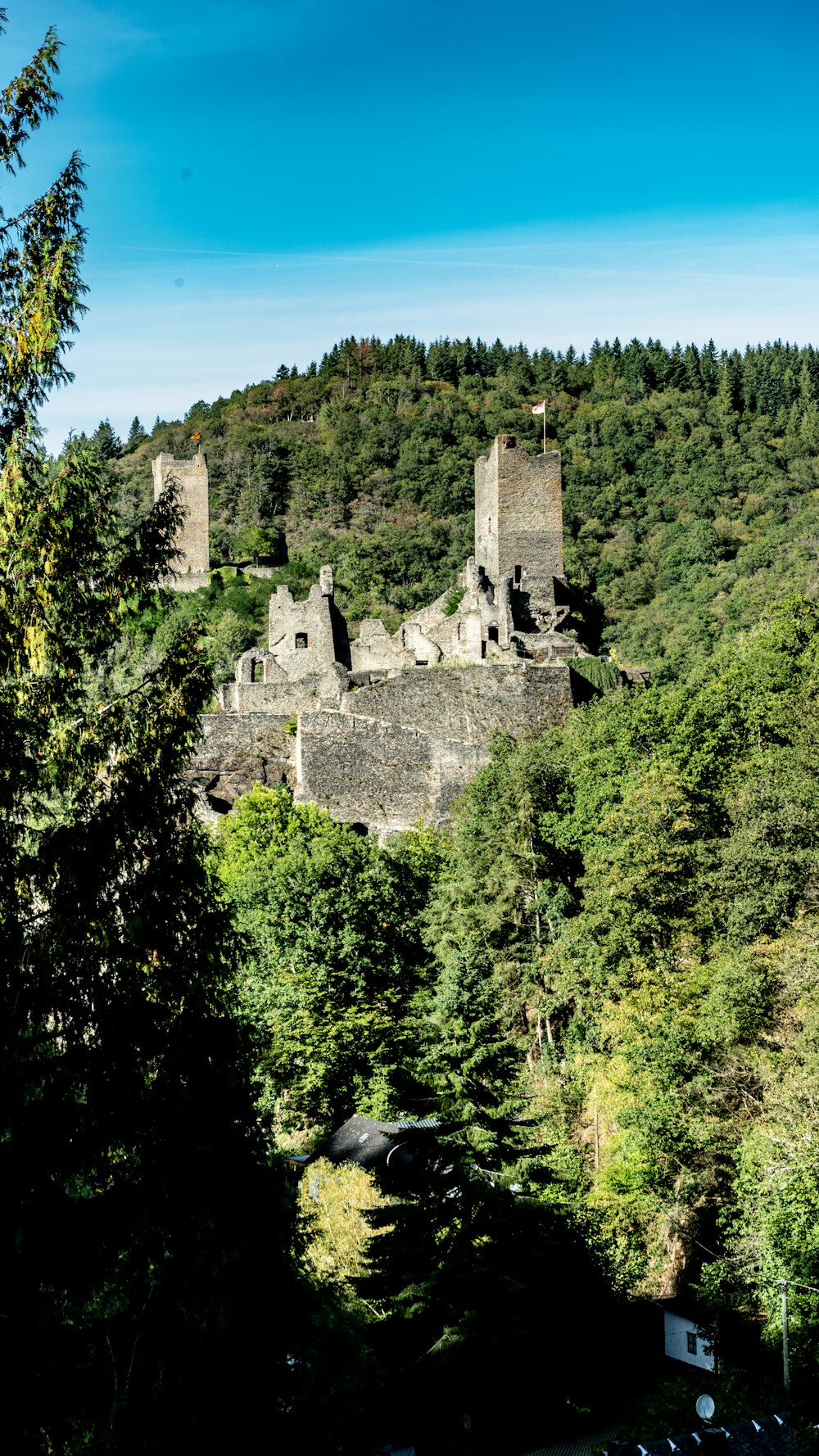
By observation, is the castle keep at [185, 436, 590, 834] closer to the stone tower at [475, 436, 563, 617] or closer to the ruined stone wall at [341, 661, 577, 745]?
the ruined stone wall at [341, 661, 577, 745]

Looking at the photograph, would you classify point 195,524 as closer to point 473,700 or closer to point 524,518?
point 524,518

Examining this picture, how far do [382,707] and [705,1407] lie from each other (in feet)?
69.9

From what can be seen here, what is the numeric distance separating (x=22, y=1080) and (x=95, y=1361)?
6.82 feet

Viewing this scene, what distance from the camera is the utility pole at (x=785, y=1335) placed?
61.4 feet

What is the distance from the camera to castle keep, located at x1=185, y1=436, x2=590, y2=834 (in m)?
36.6

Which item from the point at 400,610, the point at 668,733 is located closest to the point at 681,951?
the point at 668,733

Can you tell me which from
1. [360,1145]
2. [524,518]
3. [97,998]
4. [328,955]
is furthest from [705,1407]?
[524,518]

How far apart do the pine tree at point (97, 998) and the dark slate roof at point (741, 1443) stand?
8005mm

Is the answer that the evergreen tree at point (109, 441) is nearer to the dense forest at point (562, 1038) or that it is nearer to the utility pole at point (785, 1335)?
the dense forest at point (562, 1038)

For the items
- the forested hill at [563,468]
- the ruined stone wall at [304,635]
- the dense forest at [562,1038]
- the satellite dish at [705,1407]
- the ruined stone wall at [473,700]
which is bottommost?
the satellite dish at [705,1407]

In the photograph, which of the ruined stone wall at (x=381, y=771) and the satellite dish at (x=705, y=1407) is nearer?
the satellite dish at (x=705, y=1407)

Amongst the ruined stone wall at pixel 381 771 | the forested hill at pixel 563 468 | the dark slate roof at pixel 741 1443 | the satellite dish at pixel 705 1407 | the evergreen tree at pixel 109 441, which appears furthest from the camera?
the evergreen tree at pixel 109 441

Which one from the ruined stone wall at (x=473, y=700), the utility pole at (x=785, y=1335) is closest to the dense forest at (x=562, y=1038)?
the utility pole at (x=785, y=1335)

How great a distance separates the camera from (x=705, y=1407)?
18688 millimetres
